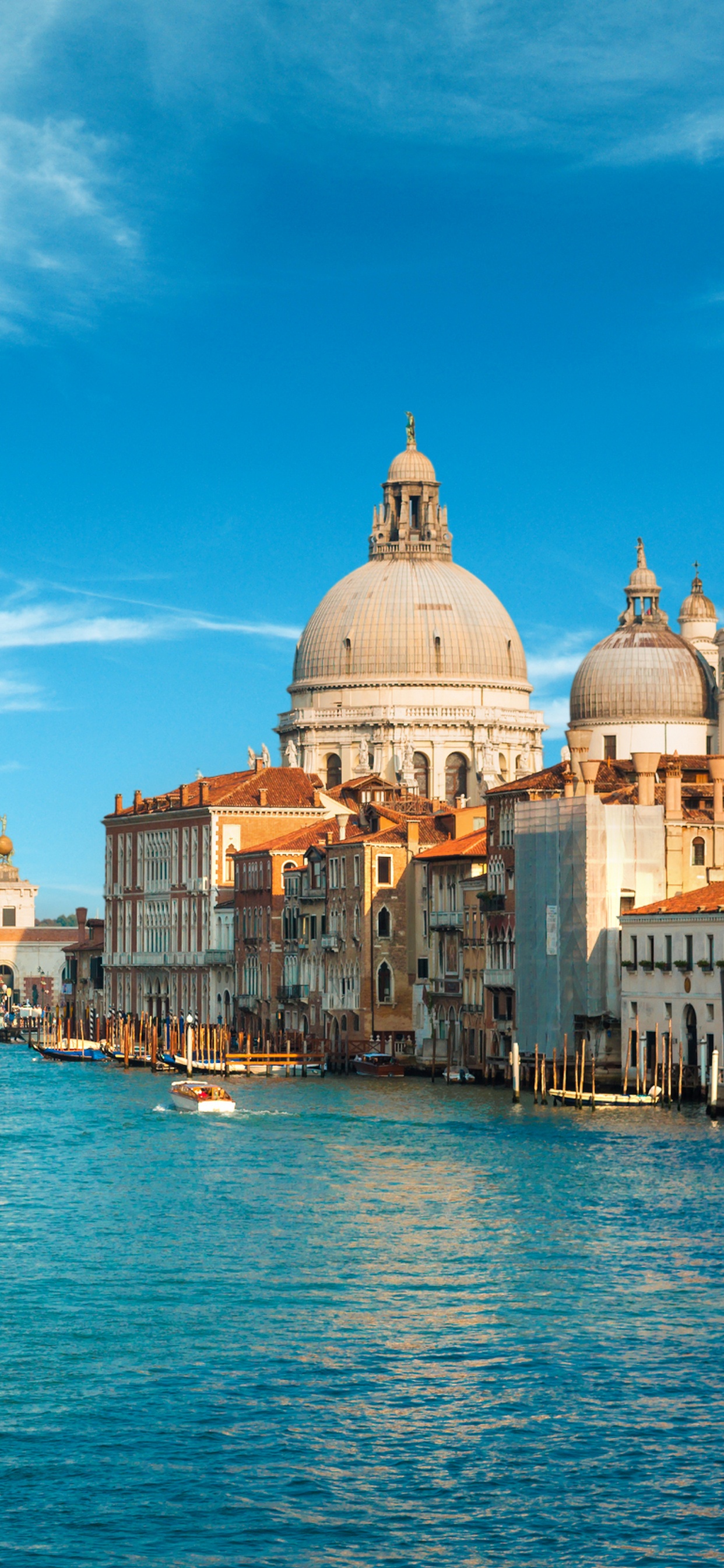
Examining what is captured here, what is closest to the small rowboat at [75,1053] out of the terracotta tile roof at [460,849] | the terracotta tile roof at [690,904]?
the terracotta tile roof at [460,849]

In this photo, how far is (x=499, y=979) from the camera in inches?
2554

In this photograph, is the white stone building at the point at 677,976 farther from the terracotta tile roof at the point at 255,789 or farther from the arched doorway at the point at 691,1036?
the terracotta tile roof at the point at 255,789

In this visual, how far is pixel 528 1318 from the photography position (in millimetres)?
26719

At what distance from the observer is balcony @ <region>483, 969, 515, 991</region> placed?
210 feet

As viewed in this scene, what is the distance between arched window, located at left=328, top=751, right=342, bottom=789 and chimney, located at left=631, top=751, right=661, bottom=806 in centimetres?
4670

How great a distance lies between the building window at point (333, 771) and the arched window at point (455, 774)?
461 centimetres

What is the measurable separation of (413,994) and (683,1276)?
42.9m

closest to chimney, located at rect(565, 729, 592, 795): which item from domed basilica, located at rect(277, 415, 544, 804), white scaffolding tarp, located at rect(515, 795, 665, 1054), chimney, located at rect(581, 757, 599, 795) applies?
chimney, located at rect(581, 757, 599, 795)

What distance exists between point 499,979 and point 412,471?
51.5 metres

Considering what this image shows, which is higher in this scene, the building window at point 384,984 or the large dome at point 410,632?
the large dome at point 410,632

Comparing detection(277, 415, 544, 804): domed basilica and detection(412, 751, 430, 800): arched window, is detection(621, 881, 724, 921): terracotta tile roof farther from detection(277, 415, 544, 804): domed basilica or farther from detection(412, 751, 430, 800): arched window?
detection(412, 751, 430, 800): arched window

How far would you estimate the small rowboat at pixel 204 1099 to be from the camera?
54.4 meters

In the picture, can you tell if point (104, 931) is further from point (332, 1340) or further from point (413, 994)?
point (332, 1340)

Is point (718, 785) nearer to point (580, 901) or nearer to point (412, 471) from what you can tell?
point (580, 901)
